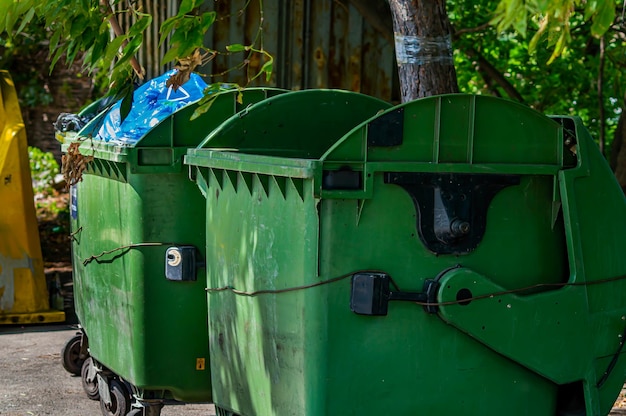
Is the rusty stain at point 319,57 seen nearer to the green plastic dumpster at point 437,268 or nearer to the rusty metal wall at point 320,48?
the rusty metal wall at point 320,48

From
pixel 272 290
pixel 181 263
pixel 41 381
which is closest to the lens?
pixel 272 290

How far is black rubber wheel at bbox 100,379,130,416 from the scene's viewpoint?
5.96 m

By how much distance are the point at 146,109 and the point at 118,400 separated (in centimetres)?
165

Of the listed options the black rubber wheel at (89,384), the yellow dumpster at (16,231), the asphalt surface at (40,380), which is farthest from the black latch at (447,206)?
the yellow dumpster at (16,231)

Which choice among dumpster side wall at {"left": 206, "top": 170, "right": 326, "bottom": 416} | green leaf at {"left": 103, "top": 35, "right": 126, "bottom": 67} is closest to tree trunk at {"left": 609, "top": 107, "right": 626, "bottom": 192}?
dumpster side wall at {"left": 206, "top": 170, "right": 326, "bottom": 416}

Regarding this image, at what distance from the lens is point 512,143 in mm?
4301

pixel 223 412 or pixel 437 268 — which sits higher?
pixel 437 268

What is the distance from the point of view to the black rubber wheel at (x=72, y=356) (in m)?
7.39

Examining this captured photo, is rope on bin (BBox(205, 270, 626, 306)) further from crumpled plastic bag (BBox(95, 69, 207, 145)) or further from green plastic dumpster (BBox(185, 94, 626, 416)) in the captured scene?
crumpled plastic bag (BBox(95, 69, 207, 145))

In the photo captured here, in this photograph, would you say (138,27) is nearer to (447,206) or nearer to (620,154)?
(447,206)

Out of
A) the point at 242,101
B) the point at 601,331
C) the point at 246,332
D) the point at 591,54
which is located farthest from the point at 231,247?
the point at 591,54

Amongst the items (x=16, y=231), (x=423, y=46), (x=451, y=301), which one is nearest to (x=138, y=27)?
(x=451, y=301)

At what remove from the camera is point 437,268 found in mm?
4176

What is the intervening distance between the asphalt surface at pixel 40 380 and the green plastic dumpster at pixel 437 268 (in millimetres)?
2287
